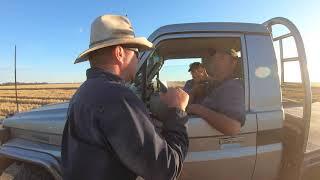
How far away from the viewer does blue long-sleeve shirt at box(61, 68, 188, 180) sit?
1.88 metres

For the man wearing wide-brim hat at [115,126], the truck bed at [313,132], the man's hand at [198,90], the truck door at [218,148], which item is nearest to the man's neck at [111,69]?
the man wearing wide-brim hat at [115,126]

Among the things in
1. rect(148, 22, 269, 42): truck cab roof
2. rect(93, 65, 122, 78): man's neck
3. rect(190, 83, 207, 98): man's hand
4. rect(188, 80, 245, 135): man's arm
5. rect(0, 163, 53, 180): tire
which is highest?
rect(148, 22, 269, 42): truck cab roof

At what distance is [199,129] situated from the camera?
354 cm

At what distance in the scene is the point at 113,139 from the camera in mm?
1886

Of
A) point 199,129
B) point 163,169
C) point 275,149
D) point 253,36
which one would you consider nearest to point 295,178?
point 275,149

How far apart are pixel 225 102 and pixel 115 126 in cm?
181

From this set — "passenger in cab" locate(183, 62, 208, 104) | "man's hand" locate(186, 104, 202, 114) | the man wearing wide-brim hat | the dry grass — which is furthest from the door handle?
the dry grass

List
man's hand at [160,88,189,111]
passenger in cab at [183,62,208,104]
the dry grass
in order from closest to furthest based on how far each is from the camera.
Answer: man's hand at [160,88,189,111] → passenger in cab at [183,62,208,104] → the dry grass

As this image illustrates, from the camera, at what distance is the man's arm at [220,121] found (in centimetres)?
345

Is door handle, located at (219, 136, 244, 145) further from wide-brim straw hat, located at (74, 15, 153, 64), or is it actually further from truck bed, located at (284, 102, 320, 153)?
wide-brim straw hat, located at (74, 15, 153, 64)

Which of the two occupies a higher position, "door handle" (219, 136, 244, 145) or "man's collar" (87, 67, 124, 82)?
"man's collar" (87, 67, 124, 82)

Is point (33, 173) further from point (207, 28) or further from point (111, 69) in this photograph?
point (111, 69)

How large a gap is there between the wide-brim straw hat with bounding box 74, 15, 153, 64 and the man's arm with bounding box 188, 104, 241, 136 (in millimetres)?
1428

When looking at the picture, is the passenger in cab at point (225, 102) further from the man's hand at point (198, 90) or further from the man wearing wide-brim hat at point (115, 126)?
the man wearing wide-brim hat at point (115, 126)
